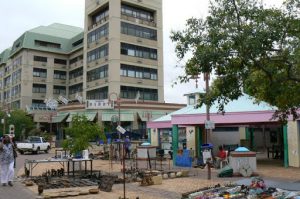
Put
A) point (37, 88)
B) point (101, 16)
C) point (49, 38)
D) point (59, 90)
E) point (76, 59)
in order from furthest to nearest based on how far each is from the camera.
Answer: point (59, 90), point (49, 38), point (37, 88), point (76, 59), point (101, 16)

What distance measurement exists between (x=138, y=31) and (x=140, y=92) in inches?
343

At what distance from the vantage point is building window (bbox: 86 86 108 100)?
189ft

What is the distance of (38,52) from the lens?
240 ft

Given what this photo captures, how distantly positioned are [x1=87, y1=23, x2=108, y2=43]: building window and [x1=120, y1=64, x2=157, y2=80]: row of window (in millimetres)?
5588

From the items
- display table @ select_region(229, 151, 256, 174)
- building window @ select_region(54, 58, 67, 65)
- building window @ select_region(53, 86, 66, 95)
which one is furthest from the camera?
building window @ select_region(54, 58, 67, 65)

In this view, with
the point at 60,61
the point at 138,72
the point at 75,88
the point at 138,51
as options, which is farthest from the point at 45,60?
the point at 138,72

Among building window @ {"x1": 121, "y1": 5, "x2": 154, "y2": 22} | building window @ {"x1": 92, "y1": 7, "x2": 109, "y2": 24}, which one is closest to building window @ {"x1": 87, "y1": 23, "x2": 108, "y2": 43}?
building window @ {"x1": 92, "y1": 7, "x2": 109, "y2": 24}

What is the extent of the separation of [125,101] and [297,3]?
44308 mm

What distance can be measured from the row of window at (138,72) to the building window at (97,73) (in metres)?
2.38

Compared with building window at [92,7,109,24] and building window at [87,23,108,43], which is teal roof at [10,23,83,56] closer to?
building window at [87,23,108,43]

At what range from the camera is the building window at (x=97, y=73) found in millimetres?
57537

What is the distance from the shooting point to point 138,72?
59031mm

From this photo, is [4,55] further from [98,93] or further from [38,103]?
[98,93]

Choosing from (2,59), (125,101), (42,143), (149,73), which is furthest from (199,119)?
(2,59)
